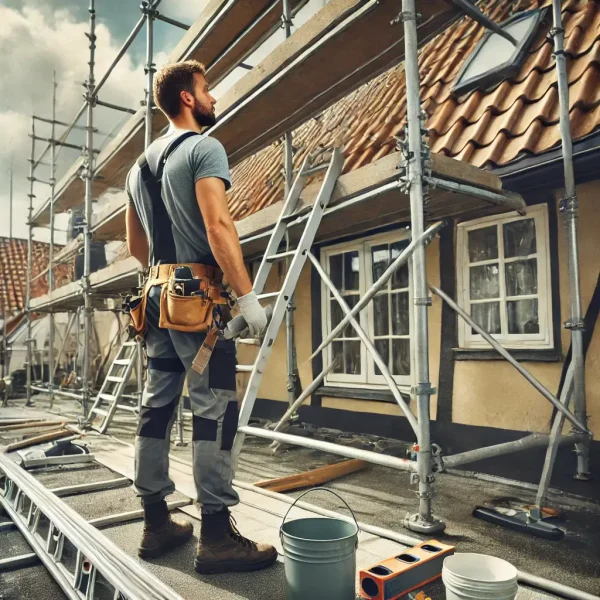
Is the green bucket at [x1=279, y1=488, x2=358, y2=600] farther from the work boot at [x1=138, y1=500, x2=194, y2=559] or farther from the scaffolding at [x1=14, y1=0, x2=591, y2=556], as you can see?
the scaffolding at [x1=14, y1=0, x2=591, y2=556]

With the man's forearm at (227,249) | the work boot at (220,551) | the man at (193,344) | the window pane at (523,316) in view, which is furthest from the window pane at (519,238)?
the work boot at (220,551)

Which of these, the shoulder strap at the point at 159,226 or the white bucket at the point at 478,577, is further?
the shoulder strap at the point at 159,226

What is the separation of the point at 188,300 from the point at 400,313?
11.3 feet

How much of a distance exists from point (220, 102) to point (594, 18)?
125 inches

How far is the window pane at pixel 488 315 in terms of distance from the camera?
444 cm

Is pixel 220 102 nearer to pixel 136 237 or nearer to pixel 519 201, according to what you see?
pixel 136 237

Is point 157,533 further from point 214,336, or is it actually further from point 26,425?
point 26,425

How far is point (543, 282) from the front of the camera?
404 cm

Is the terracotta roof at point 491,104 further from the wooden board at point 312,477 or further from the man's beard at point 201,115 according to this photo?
the wooden board at point 312,477

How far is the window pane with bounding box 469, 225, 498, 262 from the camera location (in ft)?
14.8

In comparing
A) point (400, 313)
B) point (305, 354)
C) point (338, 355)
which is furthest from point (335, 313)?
point (400, 313)

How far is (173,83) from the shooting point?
2518mm

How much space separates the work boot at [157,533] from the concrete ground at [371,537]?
0.20 ft

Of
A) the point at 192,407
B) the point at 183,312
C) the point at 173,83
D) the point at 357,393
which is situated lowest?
the point at 357,393
